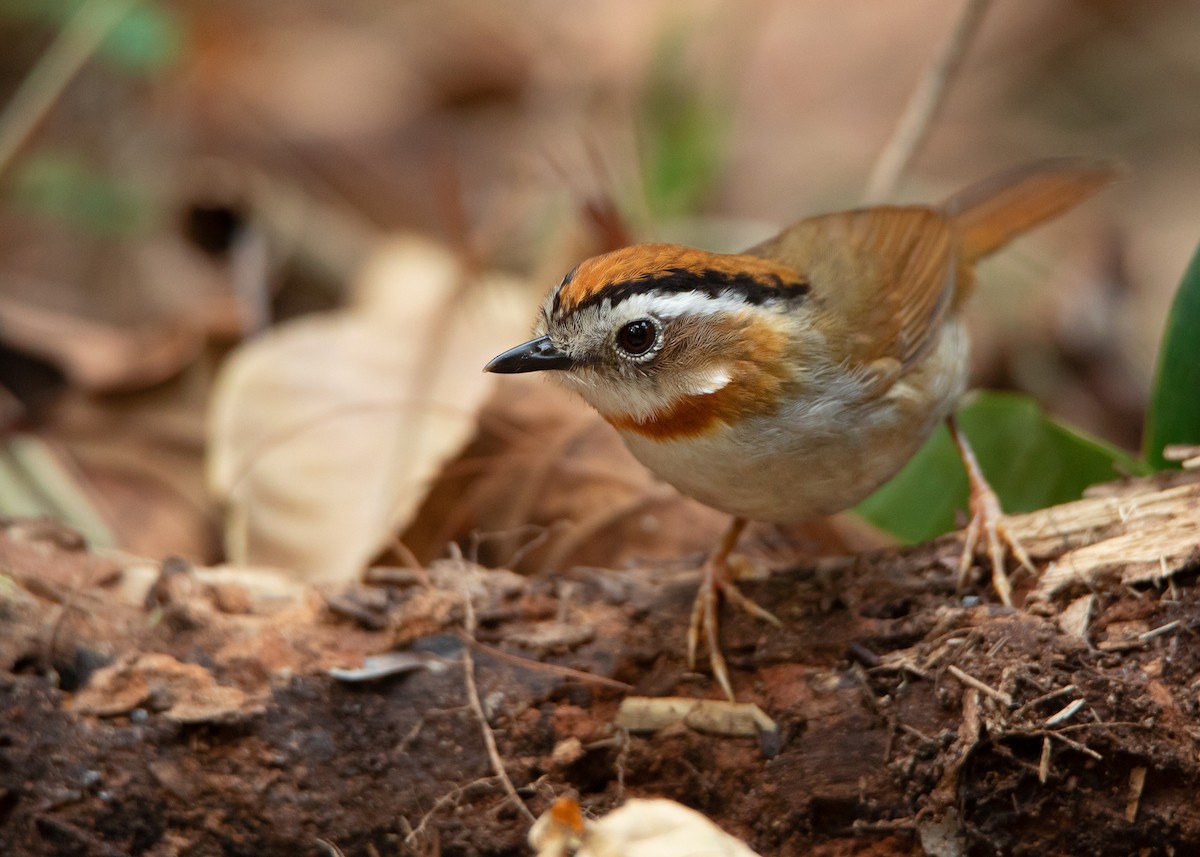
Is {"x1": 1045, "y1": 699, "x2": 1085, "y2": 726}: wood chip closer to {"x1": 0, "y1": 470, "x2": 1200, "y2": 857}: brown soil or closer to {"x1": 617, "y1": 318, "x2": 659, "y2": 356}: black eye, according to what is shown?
{"x1": 0, "y1": 470, "x2": 1200, "y2": 857}: brown soil

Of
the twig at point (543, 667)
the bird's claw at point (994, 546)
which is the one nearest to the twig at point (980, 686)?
the bird's claw at point (994, 546)

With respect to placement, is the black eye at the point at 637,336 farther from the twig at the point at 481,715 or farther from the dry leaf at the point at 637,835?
the dry leaf at the point at 637,835

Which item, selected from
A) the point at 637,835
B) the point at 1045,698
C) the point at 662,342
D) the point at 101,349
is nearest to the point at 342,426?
the point at 101,349

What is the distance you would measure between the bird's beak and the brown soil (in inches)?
23.9

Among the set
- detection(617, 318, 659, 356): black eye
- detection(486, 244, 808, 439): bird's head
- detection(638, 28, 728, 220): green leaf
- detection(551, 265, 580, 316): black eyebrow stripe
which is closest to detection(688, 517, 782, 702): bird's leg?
detection(486, 244, 808, 439): bird's head

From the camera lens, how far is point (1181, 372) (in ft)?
12.0

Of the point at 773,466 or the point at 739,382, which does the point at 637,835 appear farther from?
the point at 739,382

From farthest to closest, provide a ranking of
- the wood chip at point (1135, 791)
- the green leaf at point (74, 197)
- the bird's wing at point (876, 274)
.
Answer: the green leaf at point (74, 197)
the bird's wing at point (876, 274)
the wood chip at point (1135, 791)

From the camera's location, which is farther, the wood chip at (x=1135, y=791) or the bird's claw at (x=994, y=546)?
the bird's claw at (x=994, y=546)

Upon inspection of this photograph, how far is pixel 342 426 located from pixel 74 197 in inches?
106

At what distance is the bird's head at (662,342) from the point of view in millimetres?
3131

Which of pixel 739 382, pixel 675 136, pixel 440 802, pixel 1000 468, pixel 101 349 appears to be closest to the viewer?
pixel 440 802

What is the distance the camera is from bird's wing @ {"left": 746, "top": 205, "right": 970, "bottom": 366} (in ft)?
11.6

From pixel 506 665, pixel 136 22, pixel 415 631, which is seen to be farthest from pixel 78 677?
pixel 136 22
